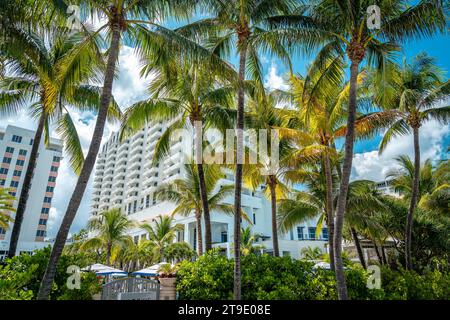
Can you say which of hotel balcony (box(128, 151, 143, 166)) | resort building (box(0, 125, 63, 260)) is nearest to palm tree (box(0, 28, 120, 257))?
resort building (box(0, 125, 63, 260))

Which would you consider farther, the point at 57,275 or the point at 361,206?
the point at 361,206

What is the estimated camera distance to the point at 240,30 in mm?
10938

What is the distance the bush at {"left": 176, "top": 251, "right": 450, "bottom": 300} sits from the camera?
10.2m

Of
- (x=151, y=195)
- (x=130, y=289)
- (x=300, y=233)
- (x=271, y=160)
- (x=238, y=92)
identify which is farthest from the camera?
(x=151, y=195)

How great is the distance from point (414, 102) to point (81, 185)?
45.3 feet

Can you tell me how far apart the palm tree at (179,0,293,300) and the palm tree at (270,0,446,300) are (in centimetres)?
45

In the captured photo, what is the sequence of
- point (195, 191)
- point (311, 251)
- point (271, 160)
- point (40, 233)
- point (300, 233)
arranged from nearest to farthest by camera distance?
point (271, 160), point (195, 191), point (311, 251), point (300, 233), point (40, 233)

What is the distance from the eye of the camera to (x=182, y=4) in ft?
32.6

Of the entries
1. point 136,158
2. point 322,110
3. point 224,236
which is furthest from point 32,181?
point 322,110

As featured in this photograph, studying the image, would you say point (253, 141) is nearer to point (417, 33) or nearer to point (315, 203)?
point (315, 203)

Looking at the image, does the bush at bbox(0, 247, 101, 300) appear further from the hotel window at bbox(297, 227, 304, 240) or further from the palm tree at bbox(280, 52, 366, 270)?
the hotel window at bbox(297, 227, 304, 240)

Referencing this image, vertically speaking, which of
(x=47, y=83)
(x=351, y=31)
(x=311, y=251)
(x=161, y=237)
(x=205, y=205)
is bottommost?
(x=205, y=205)

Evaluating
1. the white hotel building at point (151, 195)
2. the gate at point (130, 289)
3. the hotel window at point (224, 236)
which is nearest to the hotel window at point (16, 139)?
the white hotel building at point (151, 195)

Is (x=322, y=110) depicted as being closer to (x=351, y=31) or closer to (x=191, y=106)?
(x=351, y=31)
